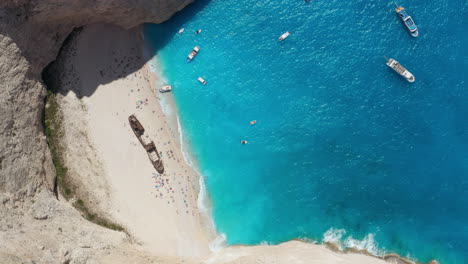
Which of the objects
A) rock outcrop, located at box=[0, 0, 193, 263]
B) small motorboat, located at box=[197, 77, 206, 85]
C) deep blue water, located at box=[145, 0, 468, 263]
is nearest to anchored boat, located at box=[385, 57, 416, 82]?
deep blue water, located at box=[145, 0, 468, 263]

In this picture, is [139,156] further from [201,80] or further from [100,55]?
[100,55]

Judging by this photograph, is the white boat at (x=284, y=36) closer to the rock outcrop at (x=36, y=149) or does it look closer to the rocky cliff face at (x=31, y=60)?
the rocky cliff face at (x=31, y=60)

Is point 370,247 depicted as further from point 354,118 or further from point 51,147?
point 51,147

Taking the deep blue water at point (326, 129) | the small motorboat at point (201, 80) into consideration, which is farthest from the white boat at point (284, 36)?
the small motorboat at point (201, 80)

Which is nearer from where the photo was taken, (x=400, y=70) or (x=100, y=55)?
(x=100, y=55)

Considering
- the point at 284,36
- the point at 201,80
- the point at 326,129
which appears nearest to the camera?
the point at 201,80

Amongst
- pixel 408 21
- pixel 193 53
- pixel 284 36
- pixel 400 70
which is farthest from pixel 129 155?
pixel 408 21

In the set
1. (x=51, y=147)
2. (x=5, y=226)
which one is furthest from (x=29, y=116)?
(x=5, y=226)
